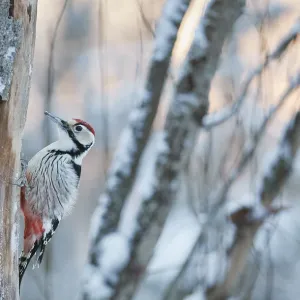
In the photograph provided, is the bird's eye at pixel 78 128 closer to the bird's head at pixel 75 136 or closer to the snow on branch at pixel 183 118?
the bird's head at pixel 75 136

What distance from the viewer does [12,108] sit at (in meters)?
2.35

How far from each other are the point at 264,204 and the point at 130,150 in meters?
0.88

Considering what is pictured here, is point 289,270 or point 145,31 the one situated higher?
point 145,31

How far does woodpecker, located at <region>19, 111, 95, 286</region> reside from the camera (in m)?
3.19

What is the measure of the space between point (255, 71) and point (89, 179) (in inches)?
218

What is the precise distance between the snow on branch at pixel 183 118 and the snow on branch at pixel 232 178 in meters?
0.32

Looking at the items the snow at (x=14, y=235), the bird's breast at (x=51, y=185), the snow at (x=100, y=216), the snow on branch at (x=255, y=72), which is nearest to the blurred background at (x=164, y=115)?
the snow on branch at (x=255, y=72)

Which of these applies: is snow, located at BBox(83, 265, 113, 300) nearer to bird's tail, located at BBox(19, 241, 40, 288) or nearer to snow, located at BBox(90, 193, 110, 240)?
snow, located at BBox(90, 193, 110, 240)

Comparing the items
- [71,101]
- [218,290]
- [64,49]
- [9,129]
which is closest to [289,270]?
[71,101]

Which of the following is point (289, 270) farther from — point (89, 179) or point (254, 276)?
point (254, 276)

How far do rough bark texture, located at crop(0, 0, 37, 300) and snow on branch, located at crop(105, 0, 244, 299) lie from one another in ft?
4.98

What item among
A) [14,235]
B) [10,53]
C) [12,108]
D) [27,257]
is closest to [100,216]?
[27,257]

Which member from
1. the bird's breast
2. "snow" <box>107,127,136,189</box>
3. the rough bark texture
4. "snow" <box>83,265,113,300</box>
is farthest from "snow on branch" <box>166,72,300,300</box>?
the rough bark texture

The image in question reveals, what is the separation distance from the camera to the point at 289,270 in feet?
28.9
